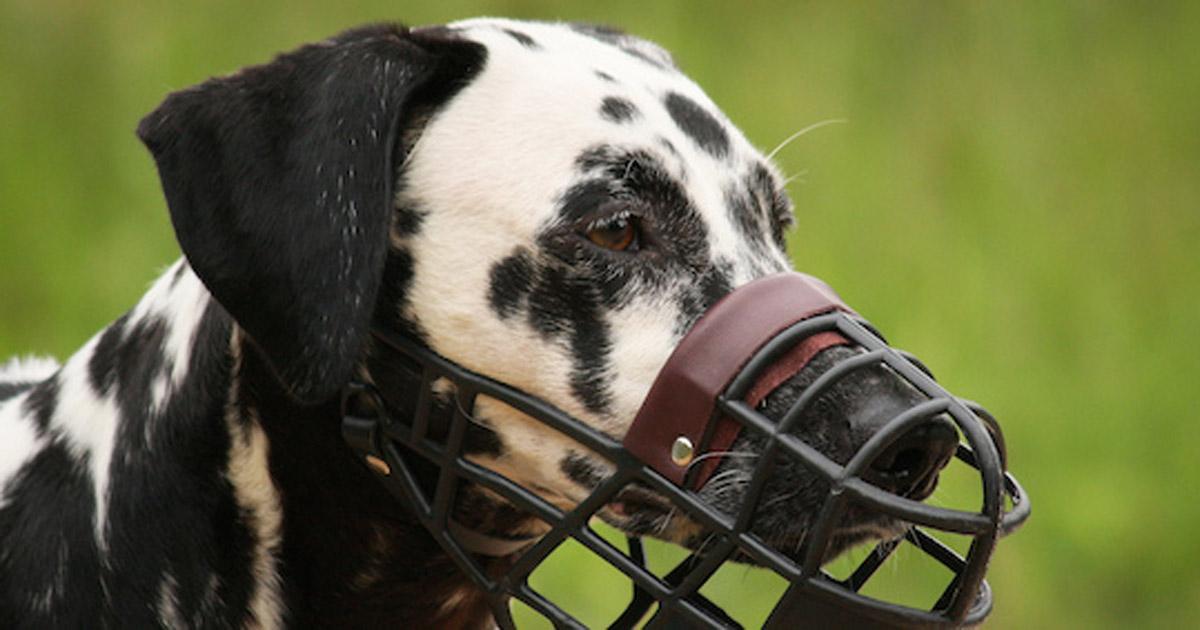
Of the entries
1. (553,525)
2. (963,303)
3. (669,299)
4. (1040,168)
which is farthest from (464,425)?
(1040,168)

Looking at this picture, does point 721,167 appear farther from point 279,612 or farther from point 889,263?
point 889,263

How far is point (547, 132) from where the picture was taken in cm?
246

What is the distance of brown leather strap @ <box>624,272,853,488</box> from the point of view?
87.8 inches

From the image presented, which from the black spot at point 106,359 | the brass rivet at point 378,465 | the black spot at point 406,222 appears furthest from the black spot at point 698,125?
the black spot at point 106,359

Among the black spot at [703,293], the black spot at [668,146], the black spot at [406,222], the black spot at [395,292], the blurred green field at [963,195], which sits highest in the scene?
the black spot at [668,146]

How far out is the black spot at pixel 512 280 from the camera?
2.41 m

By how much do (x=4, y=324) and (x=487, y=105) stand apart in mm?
3759

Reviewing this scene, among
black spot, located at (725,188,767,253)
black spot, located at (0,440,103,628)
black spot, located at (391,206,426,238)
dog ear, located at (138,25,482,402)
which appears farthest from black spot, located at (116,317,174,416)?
black spot, located at (725,188,767,253)

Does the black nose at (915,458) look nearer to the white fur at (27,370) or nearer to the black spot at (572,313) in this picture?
the black spot at (572,313)

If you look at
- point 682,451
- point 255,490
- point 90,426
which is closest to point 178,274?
point 90,426

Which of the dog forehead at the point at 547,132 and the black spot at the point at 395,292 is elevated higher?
the dog forehead at the point at 547,132

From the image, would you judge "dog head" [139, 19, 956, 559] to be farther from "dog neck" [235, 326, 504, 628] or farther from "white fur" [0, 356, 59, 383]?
"white fur" [0, 356, 59, 383]

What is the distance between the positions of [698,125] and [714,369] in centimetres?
49

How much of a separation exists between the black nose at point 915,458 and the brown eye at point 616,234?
49 cm
